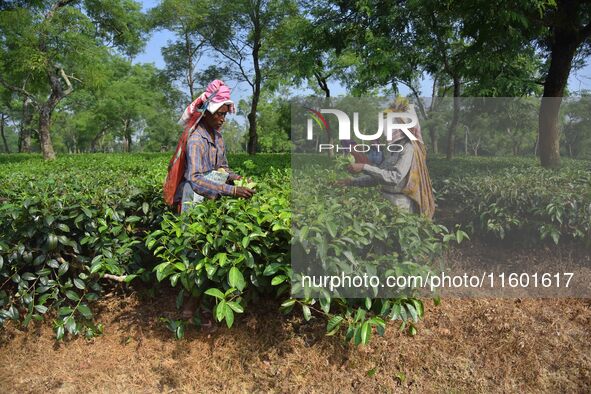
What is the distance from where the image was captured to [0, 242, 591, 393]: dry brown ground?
2629 millimetres

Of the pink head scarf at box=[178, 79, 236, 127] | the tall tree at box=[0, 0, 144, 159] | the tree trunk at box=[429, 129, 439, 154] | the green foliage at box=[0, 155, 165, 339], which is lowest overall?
the green foliage at box=[0, 155, 165, 339]

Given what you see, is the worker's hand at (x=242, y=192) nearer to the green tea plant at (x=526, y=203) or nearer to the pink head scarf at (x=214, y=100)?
the pink head scarf at (x=214, y=100)

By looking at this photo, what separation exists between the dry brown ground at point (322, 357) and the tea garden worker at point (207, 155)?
2.76 feet

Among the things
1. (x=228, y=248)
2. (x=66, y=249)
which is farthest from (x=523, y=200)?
(x=66, y=249)

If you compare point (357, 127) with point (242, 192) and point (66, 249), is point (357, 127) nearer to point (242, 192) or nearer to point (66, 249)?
point (242, 192)

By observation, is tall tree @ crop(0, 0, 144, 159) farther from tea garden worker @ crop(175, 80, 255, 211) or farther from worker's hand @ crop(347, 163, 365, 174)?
worker's hand @ crop(347, 163, 365, 174)

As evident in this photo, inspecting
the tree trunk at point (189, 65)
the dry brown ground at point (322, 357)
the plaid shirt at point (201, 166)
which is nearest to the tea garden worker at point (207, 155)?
the plaid shirt at point (201, 166)

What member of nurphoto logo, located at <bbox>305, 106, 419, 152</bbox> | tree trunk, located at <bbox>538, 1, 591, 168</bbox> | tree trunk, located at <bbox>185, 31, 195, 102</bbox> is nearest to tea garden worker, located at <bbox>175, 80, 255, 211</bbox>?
nurphoto logo, located at <bbox>305, 106, 419, 152</bbox>

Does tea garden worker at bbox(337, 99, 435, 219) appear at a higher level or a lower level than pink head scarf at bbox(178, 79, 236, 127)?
lower

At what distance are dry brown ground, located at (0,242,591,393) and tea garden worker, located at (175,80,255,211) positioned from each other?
841mm

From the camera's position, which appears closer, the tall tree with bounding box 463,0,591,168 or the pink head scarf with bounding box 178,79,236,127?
the pink head scarf with bounding box 178,79,236,127

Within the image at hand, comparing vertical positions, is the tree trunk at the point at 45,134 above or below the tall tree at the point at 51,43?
below

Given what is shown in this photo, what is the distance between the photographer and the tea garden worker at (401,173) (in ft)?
8.27

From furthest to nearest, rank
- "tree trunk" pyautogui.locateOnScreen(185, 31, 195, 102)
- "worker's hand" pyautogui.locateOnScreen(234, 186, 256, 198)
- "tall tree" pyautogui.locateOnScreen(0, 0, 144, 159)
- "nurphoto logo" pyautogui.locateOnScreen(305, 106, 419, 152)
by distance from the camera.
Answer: "tree trunk" pyautogui.locateOnScreen(185, 31, 195, 102)
"tall tree" pyautogui.locateOnScreen(0, 0, 144, 159)
"worker's hand" pyautogui.locateOnScreen(234, 186, 256, 198)
"nurphoto logo" pyautogui.locateOnScreen(305, 106, 419, 152)
